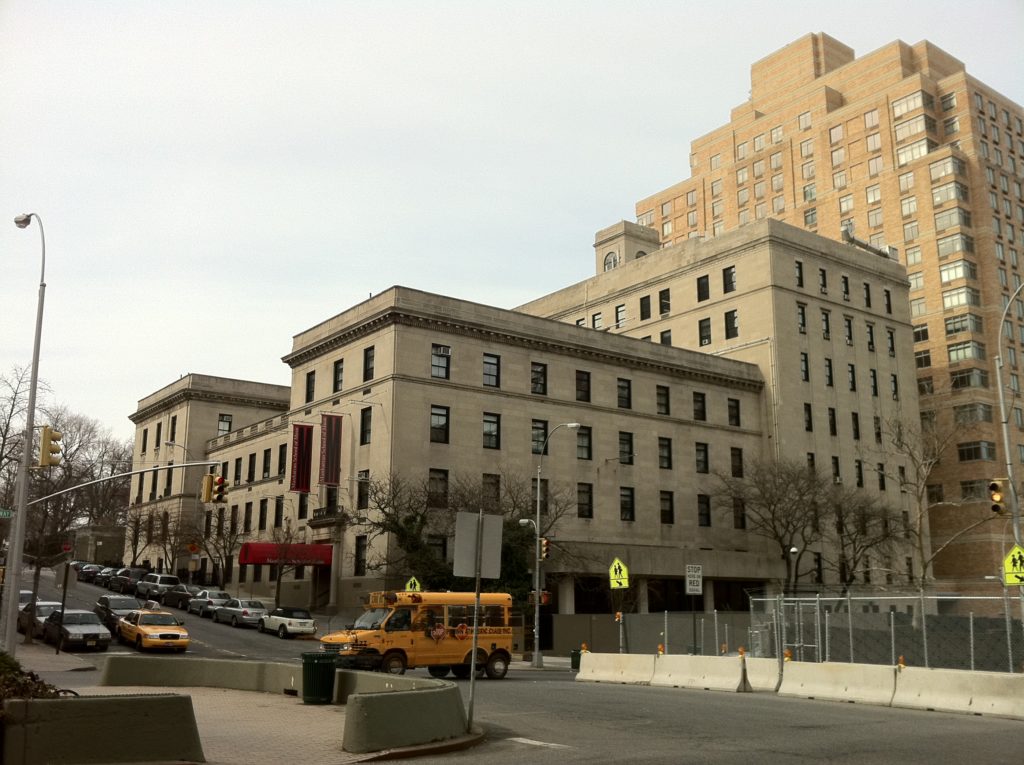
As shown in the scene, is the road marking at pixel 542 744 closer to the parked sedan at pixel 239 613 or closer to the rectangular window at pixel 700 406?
the parked sedan at pixel 239 613

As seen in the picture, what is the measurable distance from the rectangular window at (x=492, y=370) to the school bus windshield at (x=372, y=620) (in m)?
28.9

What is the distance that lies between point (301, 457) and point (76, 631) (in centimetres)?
2234

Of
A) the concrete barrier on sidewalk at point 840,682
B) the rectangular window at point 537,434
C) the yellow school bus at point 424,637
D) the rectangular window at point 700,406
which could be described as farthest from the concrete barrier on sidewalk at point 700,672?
the rectangular window at point 700,406

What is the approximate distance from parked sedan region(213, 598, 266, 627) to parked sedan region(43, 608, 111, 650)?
37.2 feet

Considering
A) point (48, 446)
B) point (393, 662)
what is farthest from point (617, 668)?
point (48, 446)

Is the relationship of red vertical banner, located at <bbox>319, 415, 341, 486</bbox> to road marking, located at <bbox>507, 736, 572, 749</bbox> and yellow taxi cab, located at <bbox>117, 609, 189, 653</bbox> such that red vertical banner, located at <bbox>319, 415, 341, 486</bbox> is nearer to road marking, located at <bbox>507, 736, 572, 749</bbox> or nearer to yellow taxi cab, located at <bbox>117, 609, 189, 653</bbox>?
yellow taxi cab, located at <bbox>117, 609, 189, 653</bbox>

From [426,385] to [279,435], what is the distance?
17.1 metres

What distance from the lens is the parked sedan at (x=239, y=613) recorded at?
47.5 m

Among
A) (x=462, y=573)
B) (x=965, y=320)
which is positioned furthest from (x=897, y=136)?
(x=462, y=573)

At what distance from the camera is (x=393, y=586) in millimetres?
48750

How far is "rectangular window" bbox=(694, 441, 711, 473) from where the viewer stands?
64.1 m

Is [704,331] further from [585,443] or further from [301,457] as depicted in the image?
[301,457]

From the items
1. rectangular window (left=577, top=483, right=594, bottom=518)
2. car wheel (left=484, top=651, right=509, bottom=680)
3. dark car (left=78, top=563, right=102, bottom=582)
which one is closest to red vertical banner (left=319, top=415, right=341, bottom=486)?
rectangular window (left=577, top=483, right=594, bottom=518)

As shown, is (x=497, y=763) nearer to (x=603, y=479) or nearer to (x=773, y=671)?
(x=773, y=671)
